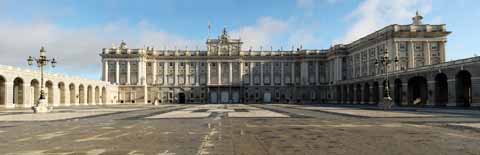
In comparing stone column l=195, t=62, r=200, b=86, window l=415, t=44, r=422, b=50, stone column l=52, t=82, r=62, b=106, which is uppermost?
window l=415, t=44, r=422, b=50

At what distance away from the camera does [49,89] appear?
7444 centimetres

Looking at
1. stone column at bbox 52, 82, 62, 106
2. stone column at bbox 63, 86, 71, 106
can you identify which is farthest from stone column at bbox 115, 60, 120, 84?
stone column at bbox 52, 82, 62, 106

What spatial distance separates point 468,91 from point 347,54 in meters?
50.1

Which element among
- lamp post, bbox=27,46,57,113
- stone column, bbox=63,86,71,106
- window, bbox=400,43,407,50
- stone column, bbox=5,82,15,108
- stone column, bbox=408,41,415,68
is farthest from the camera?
stone column, bbox=408,41,415,68

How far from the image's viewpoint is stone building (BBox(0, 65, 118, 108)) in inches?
2351

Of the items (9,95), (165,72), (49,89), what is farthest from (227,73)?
(9,95)

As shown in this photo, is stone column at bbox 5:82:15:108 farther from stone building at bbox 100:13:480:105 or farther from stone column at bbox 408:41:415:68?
stone column at bbox 408:41:415:68

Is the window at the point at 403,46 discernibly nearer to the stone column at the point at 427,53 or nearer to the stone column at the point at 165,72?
the stone column at the point at 427,53

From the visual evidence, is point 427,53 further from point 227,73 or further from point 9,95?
point 9,95

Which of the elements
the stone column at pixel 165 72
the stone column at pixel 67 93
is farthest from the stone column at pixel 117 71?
the stone column at pixel 67 93

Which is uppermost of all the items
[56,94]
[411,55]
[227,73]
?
[411,55]

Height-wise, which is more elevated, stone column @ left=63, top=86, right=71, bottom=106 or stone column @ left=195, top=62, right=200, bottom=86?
stone column @ left=195, top=62, right=200, bottom=86

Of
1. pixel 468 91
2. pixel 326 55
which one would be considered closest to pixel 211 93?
pixel 326 55

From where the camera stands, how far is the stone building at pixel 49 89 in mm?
59725
